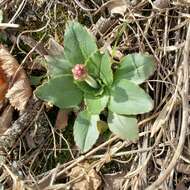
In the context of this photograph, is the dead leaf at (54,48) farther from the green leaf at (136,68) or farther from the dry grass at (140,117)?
the green leaf at (136,68)

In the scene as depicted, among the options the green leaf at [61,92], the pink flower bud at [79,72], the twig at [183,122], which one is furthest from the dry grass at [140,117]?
the pink flower bud at [79,72]

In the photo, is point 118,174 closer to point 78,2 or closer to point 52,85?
point 52,85

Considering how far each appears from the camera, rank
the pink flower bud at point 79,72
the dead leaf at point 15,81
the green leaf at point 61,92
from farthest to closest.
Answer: the dead leaf at point 15,81 < the green leaf at point 61,92 < the pink flower bud at point 79,72

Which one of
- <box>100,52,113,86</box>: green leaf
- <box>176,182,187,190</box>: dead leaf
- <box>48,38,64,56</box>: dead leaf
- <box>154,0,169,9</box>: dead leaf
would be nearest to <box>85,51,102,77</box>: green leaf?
<box>100,52,113,86</box>: green leaf

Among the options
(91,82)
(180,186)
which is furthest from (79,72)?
(180,186)

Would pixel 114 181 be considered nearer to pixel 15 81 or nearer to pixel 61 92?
pixel 61 92

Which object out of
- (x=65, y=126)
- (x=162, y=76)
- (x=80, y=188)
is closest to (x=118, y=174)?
(x=80, y=188)
